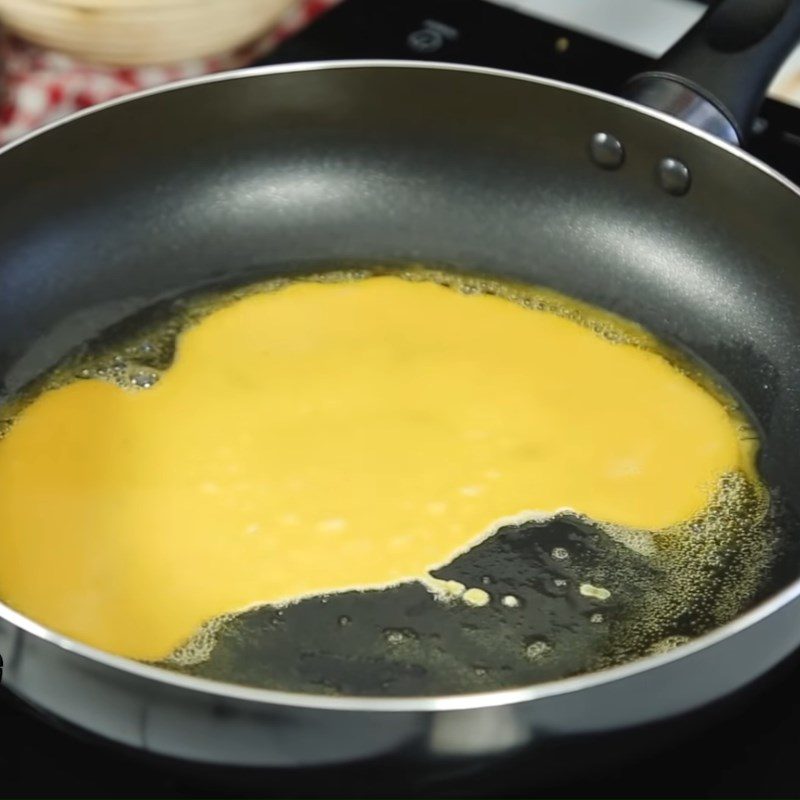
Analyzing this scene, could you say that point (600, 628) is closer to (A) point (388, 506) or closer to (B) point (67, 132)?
(A) point (388, 506)

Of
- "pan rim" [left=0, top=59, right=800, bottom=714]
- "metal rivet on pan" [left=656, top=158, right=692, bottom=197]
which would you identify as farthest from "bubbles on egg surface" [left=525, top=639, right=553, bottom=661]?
"metal rivet on pan" [left=656, top=158, right=692, bottom=197]

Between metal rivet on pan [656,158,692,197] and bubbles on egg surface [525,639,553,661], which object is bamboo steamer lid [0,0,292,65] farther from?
bubbles on egg surface [525,639,553,661]

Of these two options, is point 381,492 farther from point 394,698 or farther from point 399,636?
point 394,698

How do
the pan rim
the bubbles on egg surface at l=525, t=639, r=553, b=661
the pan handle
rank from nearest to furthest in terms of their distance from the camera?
the pan rim, the bubbles on egg surface at l=525, t=639, r=553, b=661, the pan handle

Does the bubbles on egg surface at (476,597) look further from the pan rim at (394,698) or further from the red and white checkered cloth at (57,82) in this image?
the red and white checkered cloth at (57,82)

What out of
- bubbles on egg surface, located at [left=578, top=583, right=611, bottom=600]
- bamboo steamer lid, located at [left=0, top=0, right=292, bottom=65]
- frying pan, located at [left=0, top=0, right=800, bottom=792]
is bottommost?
bubbles on egg surface, located at [left=578, top=583, right=611, bottom=600]

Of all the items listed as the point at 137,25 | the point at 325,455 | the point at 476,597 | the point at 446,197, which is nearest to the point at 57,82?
the point at 137,25
